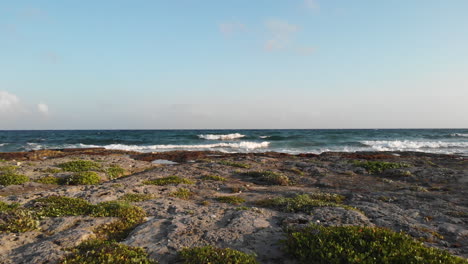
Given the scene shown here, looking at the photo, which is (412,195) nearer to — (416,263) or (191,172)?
(416,263)

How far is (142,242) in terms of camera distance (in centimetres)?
655

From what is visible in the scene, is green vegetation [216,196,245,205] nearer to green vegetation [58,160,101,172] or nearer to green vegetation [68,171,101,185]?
green vegetation [68,171,101,185]

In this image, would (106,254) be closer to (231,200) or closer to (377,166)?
(231,200)

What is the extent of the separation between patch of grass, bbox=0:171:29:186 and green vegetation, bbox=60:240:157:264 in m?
10.2

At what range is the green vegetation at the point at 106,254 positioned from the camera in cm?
525

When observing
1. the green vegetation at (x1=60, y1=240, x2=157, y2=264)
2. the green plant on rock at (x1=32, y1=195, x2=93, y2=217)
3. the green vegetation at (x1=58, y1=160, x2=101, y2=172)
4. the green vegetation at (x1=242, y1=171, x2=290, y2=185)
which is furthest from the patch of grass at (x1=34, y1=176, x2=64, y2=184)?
the green vegetation at (x1=242, y1=171, x2=290, y2=185)

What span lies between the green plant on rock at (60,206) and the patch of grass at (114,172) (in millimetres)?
7146

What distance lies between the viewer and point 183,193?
1236 centimetres

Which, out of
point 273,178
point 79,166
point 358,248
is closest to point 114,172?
point 79,166

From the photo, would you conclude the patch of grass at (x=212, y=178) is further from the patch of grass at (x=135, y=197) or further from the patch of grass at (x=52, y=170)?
the patch of grass at (x=52, y=170)

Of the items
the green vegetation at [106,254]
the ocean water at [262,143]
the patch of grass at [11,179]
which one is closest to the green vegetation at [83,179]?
the patch of grass at [11,179]

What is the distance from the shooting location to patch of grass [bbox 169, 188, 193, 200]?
39.0 feet

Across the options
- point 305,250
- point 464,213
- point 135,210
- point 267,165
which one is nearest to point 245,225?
point 305,250

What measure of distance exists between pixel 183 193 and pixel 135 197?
7.40 ft
